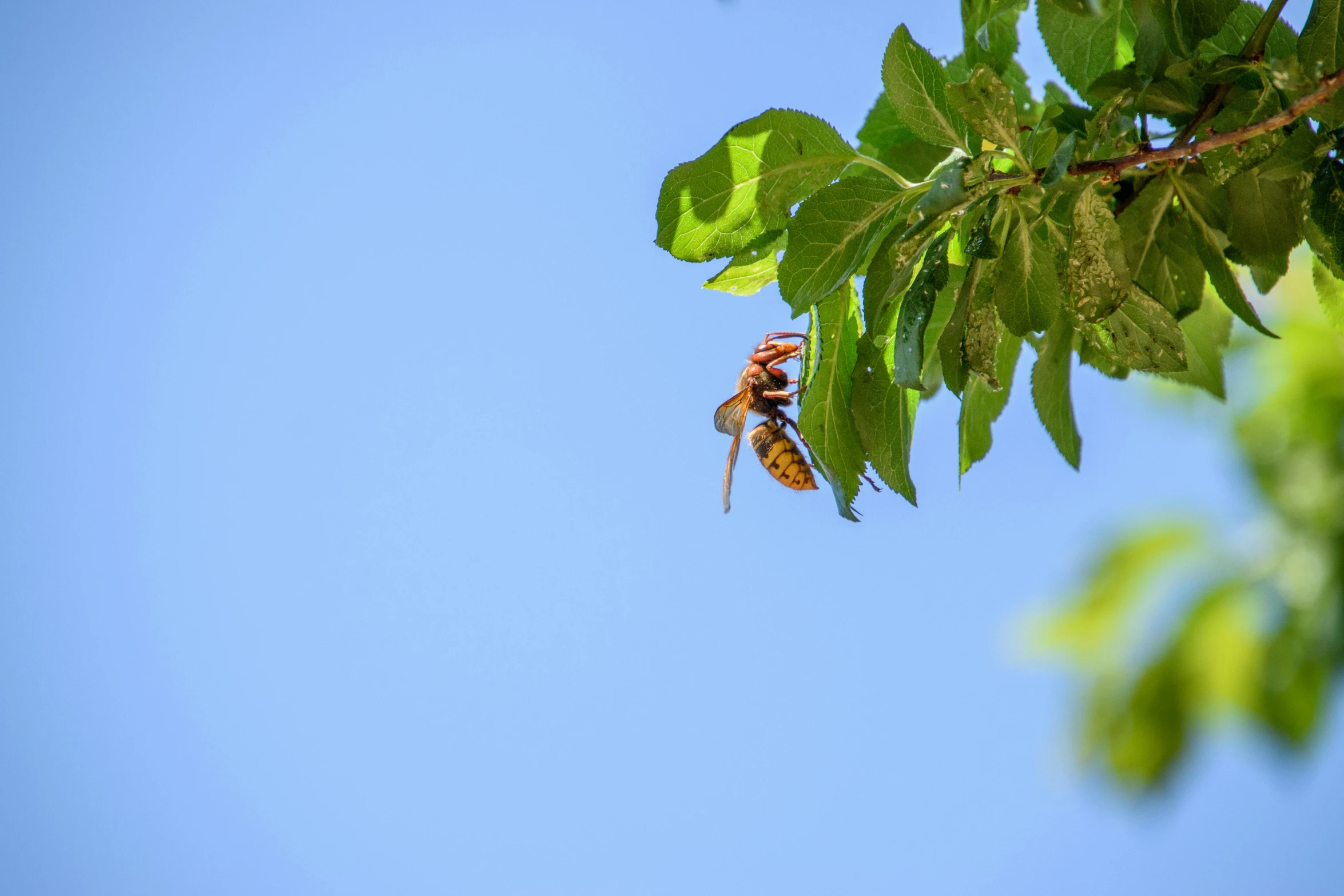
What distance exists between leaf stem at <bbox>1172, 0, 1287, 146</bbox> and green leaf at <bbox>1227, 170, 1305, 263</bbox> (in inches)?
3.5

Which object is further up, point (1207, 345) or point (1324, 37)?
point (1324, 37)

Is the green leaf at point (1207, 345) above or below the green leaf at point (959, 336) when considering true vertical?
below

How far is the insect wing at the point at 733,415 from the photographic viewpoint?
243cm

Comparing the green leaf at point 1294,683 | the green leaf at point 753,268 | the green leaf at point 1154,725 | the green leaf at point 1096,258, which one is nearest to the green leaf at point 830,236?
the green leaf at point 753,268

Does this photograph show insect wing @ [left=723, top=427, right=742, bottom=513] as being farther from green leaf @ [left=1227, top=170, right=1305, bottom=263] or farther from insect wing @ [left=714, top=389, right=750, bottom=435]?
green leaf @ [left=1227, top=170, right=1305, bottom=263]

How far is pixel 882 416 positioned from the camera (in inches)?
55.2

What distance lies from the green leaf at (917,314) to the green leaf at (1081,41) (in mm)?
478

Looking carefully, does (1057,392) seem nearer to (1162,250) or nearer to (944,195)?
(1162,250)

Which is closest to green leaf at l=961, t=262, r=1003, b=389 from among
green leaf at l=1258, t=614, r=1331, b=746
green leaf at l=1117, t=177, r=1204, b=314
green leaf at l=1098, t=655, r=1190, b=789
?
green leaf at l=1117, t=177, r=1204, b=314

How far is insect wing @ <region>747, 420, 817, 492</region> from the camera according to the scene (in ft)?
7.81

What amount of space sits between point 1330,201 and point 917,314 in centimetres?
56

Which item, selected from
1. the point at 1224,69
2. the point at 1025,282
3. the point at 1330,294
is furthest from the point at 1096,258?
the point at 1330,294

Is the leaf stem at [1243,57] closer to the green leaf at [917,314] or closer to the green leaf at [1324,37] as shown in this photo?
the green leaf at [1324,37]

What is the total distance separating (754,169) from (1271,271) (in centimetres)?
72
